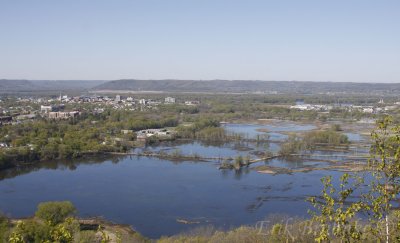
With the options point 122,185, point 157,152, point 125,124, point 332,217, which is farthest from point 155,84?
point 332,217

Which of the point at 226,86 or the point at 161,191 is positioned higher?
the point at 226,86

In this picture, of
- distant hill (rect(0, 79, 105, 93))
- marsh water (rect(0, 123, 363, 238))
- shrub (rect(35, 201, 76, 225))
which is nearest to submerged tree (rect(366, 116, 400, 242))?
marsh water (rect(0, 123, 363, 238))

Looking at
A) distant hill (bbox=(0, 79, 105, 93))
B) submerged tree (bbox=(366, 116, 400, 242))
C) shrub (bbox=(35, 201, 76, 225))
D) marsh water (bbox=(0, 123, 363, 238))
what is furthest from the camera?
distant hill (bbox=(0, 79, 105, 93))

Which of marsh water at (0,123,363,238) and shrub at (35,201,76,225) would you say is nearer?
shrub at (35,201,76,225)

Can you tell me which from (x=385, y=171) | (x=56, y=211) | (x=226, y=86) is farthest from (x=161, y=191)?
(x=226, y=86)

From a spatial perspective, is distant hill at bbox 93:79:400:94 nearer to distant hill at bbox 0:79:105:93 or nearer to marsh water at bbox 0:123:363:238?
distant hill at bbox 0:79:105:93

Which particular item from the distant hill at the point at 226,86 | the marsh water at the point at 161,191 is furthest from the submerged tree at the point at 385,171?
the distant hill at the point at 226,86

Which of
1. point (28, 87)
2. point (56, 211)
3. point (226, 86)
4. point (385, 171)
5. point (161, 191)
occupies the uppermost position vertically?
point (385, 171)

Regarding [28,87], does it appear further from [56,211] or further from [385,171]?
[385,171]

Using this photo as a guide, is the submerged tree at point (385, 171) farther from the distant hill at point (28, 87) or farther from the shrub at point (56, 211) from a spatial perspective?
the distant hill at point (28, 87)
